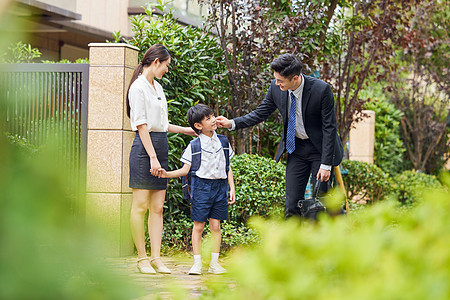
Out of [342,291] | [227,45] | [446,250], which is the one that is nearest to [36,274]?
[342,291]

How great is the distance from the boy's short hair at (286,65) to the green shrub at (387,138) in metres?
9.53

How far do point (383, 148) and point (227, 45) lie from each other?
22.7 ft

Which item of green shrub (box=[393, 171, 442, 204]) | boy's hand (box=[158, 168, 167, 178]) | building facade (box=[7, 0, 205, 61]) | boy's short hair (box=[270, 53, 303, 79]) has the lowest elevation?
green shrub (box=[393, 171, 442, 204])

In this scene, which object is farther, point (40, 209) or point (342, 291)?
point (342, 291)

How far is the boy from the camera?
5.81 metres

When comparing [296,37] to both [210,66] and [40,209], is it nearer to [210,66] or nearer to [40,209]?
[210,66]

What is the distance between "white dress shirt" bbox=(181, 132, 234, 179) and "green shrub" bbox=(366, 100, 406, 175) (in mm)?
9268

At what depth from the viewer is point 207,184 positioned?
19.2 ft

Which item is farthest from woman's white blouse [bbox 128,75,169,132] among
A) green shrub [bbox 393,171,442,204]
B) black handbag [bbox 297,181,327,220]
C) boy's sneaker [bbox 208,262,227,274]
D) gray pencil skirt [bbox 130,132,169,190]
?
green shrub [bbox 393,171,442,204]

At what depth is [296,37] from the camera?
8.49 m

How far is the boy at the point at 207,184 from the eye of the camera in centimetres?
581

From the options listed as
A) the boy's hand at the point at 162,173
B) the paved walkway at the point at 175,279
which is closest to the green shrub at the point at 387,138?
the paved walkway at the point at 175,279

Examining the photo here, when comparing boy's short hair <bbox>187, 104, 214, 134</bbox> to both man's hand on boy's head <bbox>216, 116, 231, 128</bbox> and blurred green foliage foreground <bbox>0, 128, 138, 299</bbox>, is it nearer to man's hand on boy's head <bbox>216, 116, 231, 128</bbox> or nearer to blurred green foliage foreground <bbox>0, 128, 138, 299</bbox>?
man's hand on boy's head <bbox>216, 116, 231, 128</bbox>

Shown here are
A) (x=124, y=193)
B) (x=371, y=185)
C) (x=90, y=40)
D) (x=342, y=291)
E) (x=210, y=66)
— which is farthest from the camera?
(x=90, y=40)
